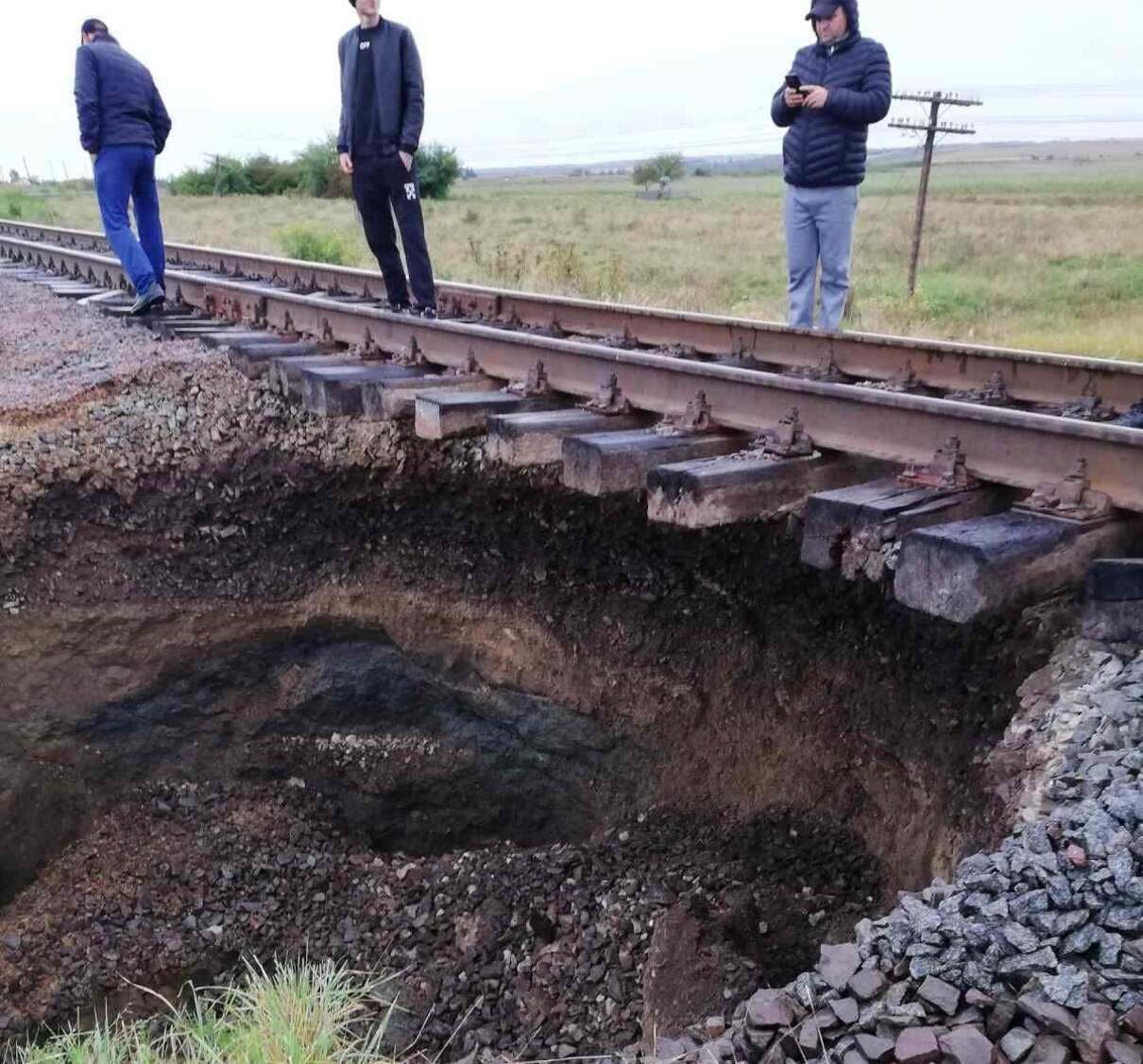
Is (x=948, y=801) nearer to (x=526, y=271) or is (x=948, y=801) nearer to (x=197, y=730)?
(x=197, y=730)

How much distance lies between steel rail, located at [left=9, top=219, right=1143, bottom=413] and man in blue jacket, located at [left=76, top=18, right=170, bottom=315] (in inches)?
63.2

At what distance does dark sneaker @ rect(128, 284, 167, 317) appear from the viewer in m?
7.76

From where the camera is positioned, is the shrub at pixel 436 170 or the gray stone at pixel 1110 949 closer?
the gray stone at pixel 1110 949

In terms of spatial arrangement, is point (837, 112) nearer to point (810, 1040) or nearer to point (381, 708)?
point (381, 708)

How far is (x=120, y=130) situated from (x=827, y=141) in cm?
467

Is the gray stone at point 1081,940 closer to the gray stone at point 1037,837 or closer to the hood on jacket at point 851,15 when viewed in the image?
the gray stone at point 1037,837

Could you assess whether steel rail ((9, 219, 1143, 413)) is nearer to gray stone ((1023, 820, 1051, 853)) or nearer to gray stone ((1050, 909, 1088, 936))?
gray stone ((1023, 820, 1051, 853))

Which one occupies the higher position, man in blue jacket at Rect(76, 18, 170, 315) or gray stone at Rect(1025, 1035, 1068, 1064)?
man in blue jacket at Rect(76, 18, 170, 315)

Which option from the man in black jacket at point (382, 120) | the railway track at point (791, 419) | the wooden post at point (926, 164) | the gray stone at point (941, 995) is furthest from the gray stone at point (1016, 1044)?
the wooden post at point (926, 164)

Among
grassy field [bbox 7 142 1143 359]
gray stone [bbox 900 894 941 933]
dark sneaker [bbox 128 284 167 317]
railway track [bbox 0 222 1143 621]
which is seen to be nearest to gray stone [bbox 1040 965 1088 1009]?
gray stone [bbox 900 894 941 933]

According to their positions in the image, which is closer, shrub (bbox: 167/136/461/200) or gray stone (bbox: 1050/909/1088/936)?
gray stone (bbox: 1050/909/1088/936)

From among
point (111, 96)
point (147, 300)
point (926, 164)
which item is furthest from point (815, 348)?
point (926, 164)

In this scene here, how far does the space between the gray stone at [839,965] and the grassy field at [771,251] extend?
7.44 meters

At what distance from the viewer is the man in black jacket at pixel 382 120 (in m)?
6.43
